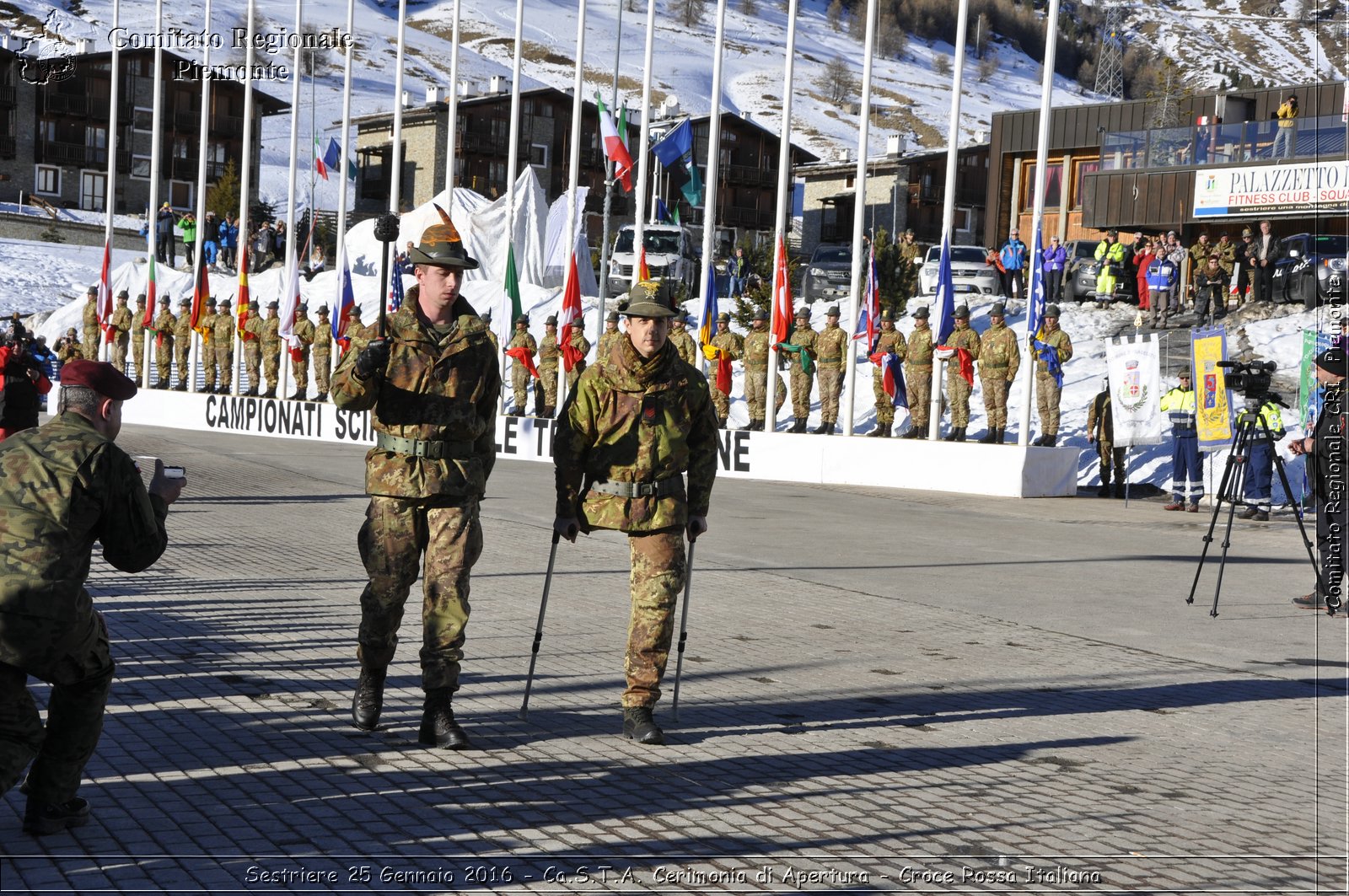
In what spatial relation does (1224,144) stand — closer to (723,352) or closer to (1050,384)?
(1050,384)

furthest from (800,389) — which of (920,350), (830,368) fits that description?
(920,350)

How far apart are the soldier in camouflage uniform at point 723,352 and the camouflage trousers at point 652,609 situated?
19.0 meters

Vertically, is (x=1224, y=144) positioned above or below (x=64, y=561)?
above

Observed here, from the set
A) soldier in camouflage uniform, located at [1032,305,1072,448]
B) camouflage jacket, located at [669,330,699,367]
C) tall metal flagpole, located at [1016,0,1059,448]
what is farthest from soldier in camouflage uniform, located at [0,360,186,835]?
camouflage jacket, located at [669,330,699,367]

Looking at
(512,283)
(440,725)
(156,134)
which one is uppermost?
(156,134)

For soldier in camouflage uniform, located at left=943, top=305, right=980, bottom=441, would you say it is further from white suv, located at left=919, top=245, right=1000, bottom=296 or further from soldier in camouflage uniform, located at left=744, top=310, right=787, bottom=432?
white suv, located at left=919, top=245, right=1000, bottom=296

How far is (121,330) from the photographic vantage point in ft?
126

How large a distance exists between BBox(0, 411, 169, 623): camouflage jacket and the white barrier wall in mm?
14997

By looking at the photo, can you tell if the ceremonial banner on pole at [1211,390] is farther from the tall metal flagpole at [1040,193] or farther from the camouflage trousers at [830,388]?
the camouflage trousers at [830,388]

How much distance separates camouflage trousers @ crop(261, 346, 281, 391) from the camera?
1332 inches

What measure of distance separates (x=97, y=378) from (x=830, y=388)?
21.4m

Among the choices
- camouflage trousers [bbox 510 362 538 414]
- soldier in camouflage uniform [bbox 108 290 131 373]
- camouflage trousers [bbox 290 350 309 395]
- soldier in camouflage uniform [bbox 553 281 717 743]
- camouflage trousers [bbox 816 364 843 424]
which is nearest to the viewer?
soldier in camouflage uniform [bbox 553 281 717 743]

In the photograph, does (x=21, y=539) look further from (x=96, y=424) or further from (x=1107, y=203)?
(x=1107, y=203)

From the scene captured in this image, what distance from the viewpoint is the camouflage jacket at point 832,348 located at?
26.0 meters
